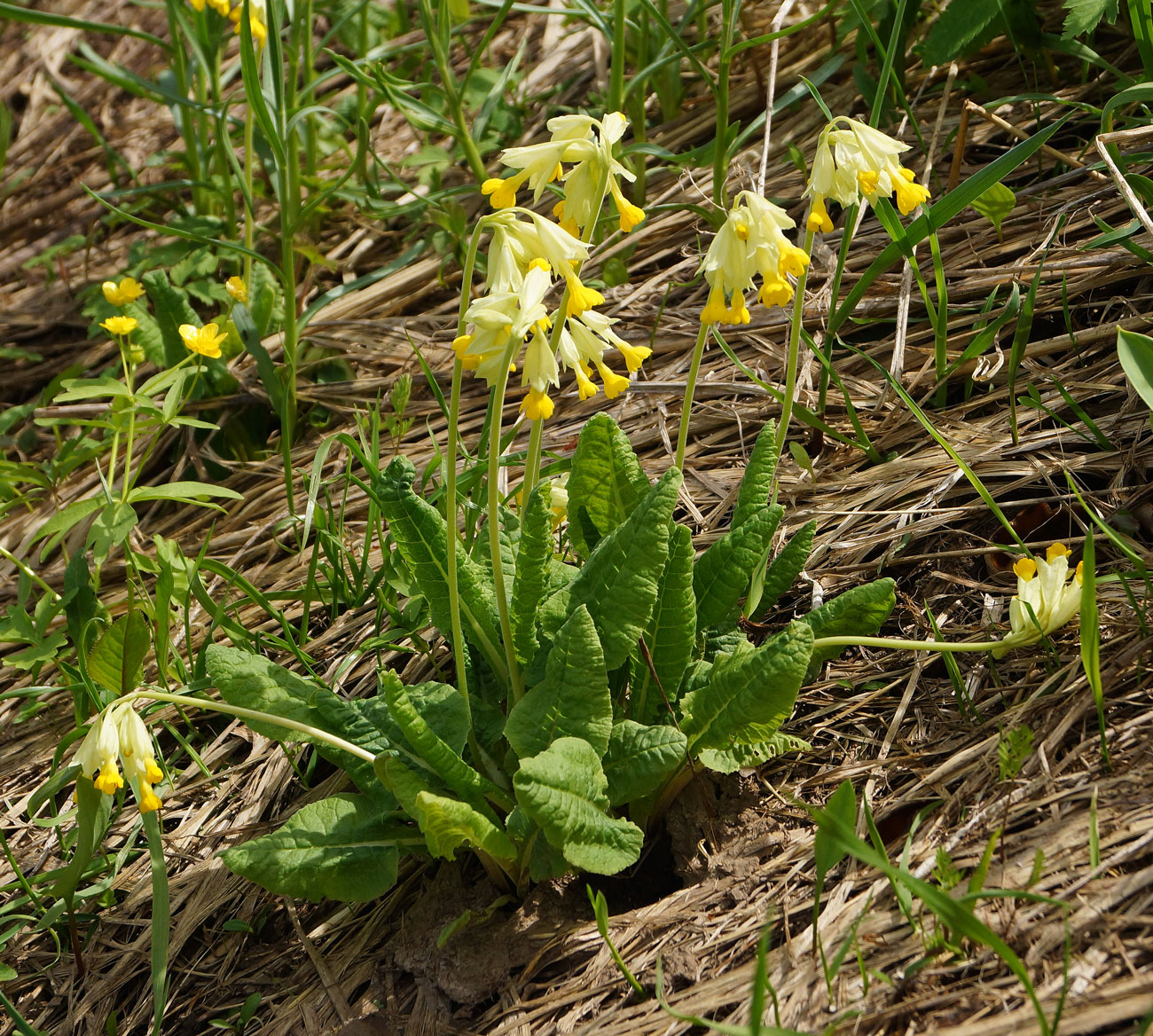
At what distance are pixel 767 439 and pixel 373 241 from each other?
6.89 feet

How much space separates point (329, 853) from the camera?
5.84 feet

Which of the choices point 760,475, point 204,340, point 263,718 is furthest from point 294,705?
point 204,340

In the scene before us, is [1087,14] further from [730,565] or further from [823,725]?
[823,725]

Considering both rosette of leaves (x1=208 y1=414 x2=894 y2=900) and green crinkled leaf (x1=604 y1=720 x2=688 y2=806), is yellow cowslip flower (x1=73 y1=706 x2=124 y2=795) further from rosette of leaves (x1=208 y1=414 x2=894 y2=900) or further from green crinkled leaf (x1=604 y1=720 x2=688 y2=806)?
green crinkled leaf (x1=604 y1=720 x2=688 y2=806)

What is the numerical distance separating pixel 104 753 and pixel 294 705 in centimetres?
35

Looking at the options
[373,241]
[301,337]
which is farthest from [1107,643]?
[373,241]

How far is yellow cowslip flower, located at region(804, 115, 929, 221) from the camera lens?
5.87 ft

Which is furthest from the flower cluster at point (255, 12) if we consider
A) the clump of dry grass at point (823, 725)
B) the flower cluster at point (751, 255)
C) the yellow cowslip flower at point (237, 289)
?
the flower cluster at point (751, 255)

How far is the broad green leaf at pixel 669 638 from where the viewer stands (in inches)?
73.4

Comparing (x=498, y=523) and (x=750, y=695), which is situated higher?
(x=498, y=523)

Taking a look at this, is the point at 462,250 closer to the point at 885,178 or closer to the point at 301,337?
the point at 301,337

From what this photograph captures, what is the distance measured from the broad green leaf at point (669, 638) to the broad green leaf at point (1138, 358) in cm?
78

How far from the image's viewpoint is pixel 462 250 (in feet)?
11.0

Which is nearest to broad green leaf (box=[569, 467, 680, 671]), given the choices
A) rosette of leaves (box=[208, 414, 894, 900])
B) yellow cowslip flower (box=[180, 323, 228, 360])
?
rosette of leaves (box=[208, 414, 894, 900])
